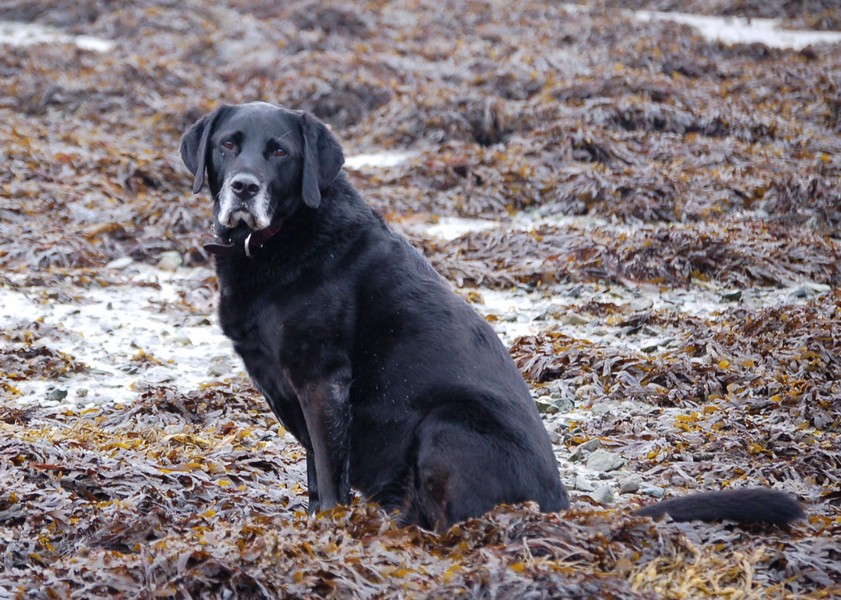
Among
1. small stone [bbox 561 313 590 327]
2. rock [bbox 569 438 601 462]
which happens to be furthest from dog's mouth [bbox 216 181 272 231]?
small stone [bbox 561 313 590 327]

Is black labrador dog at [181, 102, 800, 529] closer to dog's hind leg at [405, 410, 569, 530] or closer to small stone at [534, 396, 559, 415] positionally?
dog's hind leg at [405, 410, 569, 530]

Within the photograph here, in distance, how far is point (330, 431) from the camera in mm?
4105

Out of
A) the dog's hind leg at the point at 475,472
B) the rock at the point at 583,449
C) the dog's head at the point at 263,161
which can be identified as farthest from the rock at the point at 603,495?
the dog's head at the point at 263,161

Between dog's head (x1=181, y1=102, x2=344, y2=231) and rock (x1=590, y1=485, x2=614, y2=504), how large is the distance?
197 cm

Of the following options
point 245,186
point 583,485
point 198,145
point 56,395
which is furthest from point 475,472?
point 56,395

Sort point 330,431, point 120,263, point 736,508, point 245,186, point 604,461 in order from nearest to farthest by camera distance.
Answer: point 736,508 → point 330,431 → point 245,186 → point 604,461 → point 120,263

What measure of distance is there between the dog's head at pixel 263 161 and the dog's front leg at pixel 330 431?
793 mm

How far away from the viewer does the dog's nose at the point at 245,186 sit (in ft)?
14.1

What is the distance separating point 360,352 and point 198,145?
1361mm

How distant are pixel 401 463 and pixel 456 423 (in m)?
0.35

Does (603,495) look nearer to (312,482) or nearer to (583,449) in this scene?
(583,449)

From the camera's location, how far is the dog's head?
4.32m

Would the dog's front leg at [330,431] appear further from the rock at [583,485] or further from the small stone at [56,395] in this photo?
the small stone at [56,395]

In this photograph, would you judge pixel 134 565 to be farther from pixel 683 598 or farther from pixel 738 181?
pixel 738 181
